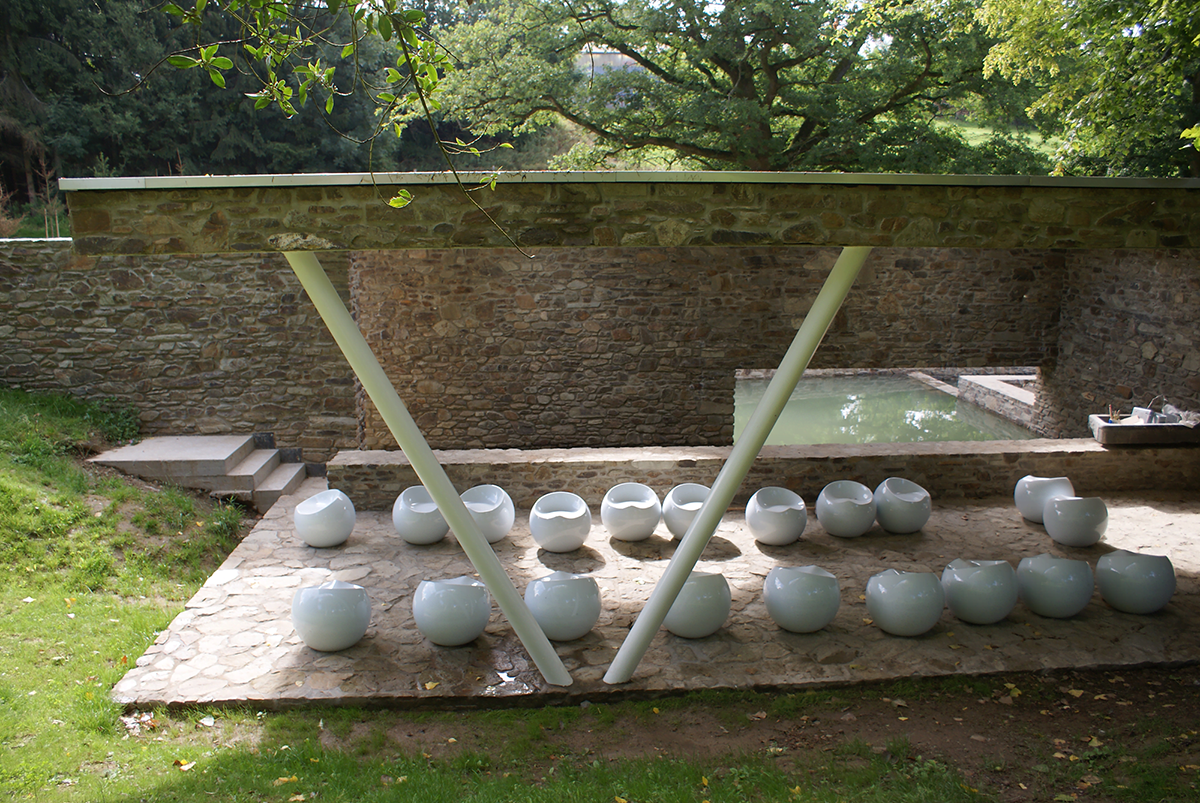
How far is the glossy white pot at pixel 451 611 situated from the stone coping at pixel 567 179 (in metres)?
2.45

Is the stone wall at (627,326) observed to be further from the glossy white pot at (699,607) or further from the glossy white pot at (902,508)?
the glossy white pot at (699,607)

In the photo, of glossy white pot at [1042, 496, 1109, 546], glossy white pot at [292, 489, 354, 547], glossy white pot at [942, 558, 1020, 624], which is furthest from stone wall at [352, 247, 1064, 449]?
glossy white pot at [942, 558, 1020, 624]

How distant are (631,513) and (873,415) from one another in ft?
31.5

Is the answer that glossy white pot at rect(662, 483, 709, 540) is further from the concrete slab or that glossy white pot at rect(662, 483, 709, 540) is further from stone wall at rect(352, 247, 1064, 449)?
the concrete slab

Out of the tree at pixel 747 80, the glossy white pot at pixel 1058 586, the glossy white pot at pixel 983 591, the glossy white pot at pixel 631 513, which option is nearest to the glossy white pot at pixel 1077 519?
the glossy white pot at pixel 1058 586

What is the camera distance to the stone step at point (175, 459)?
7441mm

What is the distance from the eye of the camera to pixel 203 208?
356cm

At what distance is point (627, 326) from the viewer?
9422 mm

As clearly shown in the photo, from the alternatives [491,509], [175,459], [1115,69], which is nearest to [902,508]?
[491,509]

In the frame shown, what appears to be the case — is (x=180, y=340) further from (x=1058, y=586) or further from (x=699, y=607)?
(x=1058, y=586)


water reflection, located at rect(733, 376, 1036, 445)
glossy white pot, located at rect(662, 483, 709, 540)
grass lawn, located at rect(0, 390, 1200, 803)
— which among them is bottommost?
water reflection, located at rect(733, 376, 1036, 445)

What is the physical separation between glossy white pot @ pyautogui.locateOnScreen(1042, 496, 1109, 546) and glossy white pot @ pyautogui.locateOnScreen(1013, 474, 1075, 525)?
0.29 metres

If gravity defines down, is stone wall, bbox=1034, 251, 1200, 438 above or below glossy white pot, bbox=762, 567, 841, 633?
above

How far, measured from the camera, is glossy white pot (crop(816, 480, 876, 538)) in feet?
20.4
